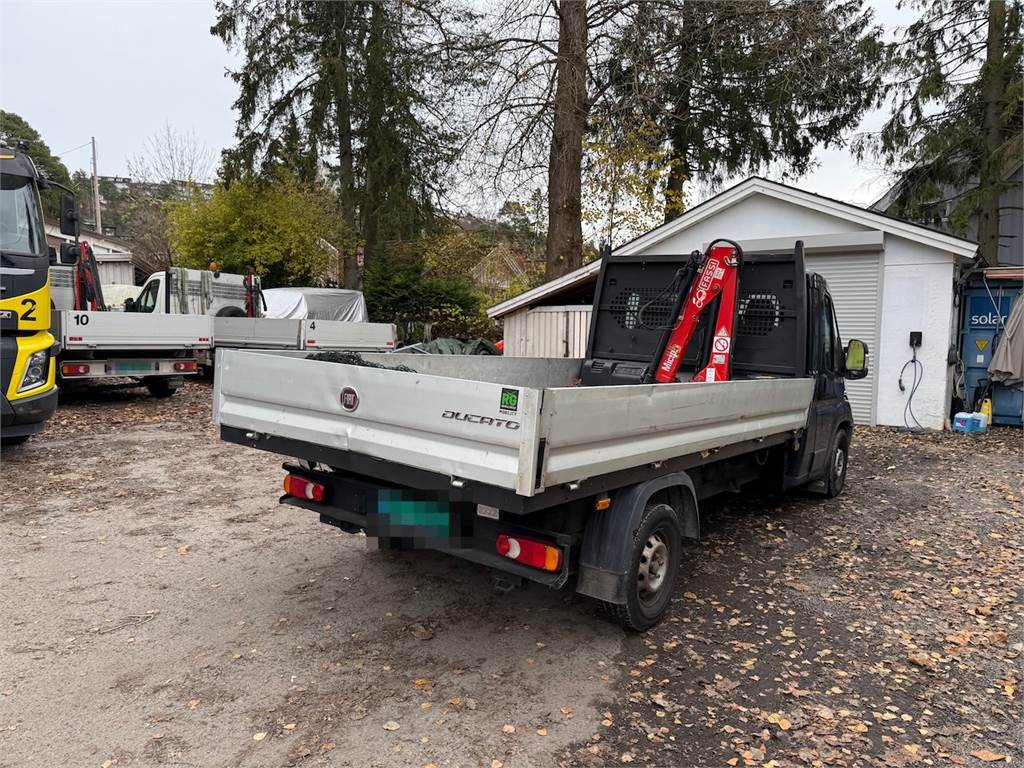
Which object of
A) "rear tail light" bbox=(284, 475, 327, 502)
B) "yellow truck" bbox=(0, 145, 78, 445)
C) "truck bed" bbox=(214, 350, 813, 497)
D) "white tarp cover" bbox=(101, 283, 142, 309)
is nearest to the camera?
"truck bed" bbox=(214, 350, 813, 497)

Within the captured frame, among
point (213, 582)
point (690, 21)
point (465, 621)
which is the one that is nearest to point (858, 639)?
point (465, 621)

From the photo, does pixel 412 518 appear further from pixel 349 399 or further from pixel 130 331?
pixel 130 331

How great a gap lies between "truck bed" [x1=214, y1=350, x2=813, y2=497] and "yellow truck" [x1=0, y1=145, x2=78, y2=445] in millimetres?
4183

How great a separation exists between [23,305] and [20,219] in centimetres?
103

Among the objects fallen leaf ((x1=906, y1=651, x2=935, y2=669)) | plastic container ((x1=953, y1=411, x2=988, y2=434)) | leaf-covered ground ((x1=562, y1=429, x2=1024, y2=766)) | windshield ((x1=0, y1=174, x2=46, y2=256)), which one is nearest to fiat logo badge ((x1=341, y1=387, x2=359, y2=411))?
leaf-covered ground ((x1=562, y1=429, x2=1024, y2=766))

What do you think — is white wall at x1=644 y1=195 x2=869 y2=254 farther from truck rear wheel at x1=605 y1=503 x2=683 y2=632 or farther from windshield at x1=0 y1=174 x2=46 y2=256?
windshield at x1=0 y1=174 x2=46 y2=256

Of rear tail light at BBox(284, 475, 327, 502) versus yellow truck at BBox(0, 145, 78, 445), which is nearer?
rear tail light at BBox(284, 475, 327, 502)

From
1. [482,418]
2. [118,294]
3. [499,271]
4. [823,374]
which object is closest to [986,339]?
[823,374]

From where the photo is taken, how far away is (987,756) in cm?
288

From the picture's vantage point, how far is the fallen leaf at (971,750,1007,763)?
112 inches

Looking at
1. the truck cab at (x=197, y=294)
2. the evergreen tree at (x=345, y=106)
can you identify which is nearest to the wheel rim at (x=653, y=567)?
the truck cab at (x=197, y=294)

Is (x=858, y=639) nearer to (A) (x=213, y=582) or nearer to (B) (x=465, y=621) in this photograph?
(B) (x=465, y=621)

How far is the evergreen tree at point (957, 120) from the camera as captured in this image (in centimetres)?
1507

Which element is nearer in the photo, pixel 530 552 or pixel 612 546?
pixel 530 552
